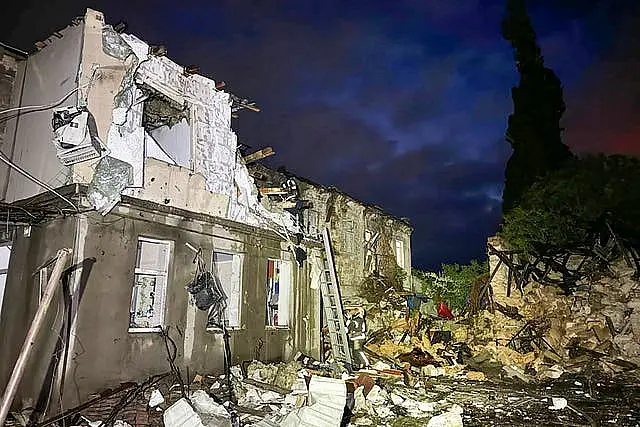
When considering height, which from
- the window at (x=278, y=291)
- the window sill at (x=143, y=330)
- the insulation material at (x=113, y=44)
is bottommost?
the window sill at (x=143, y=330)

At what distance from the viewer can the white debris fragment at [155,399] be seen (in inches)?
327

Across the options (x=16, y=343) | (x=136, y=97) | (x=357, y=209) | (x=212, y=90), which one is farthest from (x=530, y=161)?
(x=16, y=343)

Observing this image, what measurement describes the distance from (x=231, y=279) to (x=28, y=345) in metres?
7.16

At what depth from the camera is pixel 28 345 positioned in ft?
15.6

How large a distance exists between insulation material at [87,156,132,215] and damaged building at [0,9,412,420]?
3 cm

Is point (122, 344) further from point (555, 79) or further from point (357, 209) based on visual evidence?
point (555, 79)

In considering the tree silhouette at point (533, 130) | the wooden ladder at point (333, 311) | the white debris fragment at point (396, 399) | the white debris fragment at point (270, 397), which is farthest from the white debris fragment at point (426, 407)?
the tree silhouette at point (533, 130)

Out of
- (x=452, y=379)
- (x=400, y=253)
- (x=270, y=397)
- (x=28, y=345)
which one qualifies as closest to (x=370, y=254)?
(x=400, y=253)

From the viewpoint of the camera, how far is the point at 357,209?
2261cm

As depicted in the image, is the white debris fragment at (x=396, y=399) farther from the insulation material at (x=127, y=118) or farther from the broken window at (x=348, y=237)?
the broken window at (x=348, y=237)

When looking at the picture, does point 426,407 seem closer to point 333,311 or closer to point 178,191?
point 333,311

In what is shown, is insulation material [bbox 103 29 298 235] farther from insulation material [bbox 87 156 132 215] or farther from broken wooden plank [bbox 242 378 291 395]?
broken wooden plank [bbox 242 378 291 395]

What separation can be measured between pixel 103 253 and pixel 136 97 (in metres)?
3.65

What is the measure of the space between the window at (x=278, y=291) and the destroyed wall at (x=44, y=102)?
6.10 m
